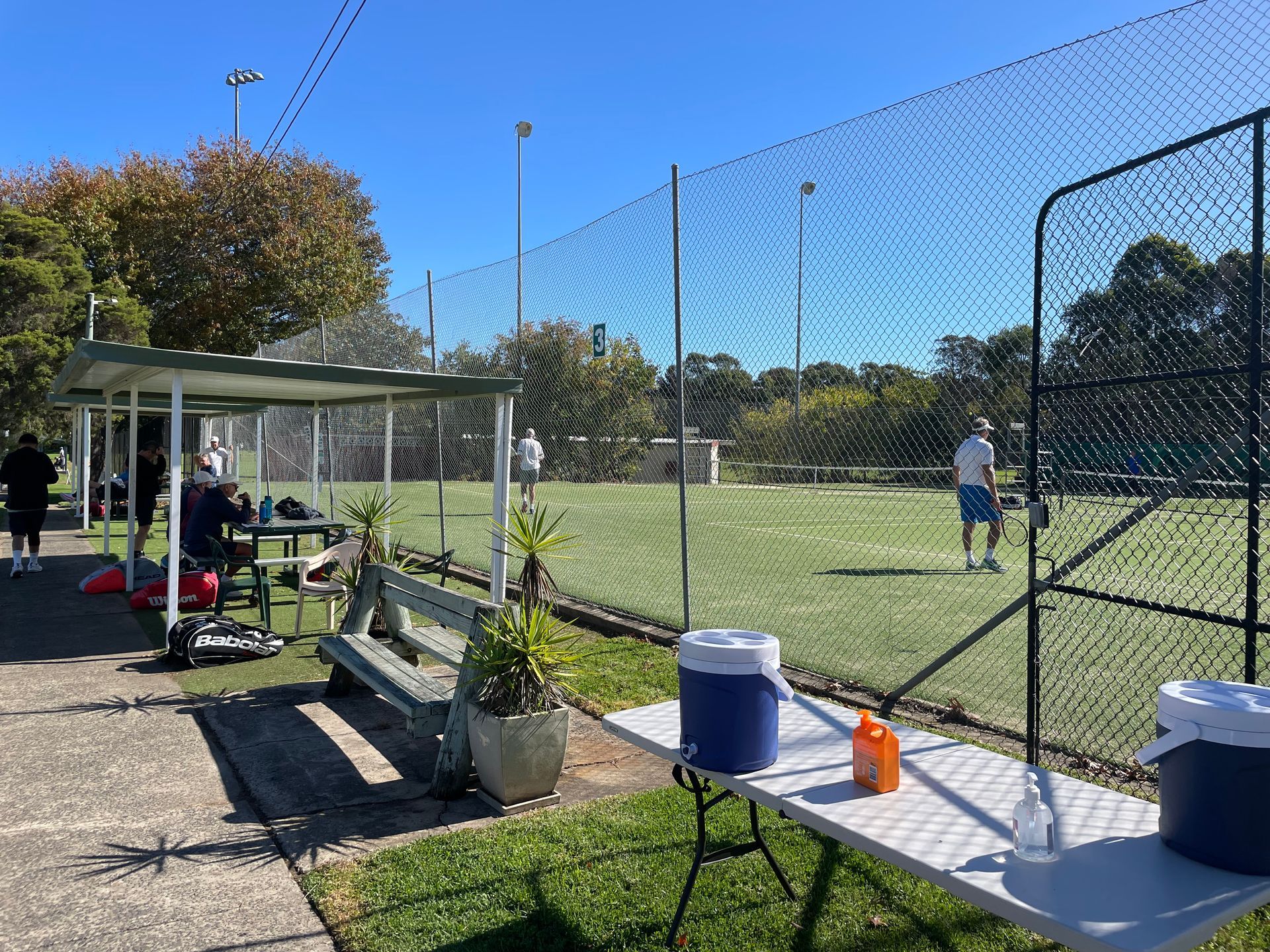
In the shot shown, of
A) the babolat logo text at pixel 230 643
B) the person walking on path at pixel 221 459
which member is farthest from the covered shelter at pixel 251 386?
the person walking on path at pixel 221 459

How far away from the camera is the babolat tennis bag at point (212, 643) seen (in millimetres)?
6973

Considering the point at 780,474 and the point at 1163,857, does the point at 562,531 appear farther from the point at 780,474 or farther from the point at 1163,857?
the point at 1163,857

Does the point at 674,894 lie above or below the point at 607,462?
below

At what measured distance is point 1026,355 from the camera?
443cm

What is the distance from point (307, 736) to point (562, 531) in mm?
4943

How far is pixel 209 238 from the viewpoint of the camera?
2758 centimetres

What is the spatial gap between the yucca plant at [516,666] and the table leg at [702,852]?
3.65 ft

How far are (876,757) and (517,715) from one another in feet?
6.89

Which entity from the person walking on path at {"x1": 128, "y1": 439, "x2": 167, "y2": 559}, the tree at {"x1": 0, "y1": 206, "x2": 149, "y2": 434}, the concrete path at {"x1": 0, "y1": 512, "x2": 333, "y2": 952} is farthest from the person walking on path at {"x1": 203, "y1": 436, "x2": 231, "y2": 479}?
the concrete path at {"x1": 0, "y1": 512, "x2": 333, "y2": 952}

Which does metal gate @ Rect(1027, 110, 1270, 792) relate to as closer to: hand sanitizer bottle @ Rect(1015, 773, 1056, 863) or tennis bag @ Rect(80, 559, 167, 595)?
hand sanitizer bottle @ Rect(1015, 773, 1056, 863)

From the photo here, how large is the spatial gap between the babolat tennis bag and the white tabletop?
4.97m

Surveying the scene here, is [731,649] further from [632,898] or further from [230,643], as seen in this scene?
[230,643]

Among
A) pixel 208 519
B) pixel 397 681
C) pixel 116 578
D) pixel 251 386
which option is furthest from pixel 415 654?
pixel 116 578

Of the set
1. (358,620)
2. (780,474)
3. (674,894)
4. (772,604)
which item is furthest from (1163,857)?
(772,604)
